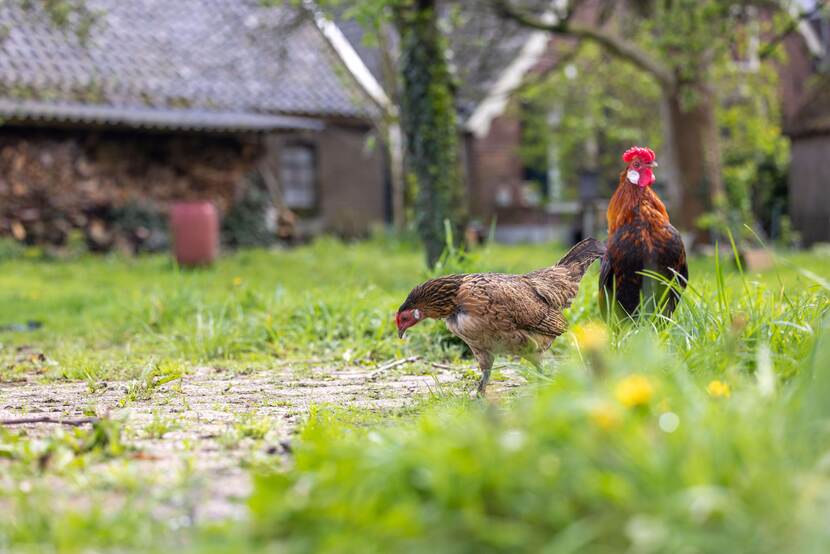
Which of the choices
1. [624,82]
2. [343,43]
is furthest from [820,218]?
[343,43]

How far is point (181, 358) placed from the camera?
17.9 feet

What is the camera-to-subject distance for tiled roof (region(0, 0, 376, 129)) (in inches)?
571

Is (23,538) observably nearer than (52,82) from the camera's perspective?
Yes

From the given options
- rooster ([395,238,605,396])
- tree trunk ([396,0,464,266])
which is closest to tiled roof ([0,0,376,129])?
tree trunk ([396,0,464,266])

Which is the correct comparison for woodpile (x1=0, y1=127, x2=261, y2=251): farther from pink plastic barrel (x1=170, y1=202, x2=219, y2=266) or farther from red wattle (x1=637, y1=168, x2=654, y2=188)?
red wattle (x1=637, y1=168, x2=654, y2=188)

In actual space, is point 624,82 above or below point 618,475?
above

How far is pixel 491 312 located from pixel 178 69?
1448 cm

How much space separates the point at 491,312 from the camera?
390 cm

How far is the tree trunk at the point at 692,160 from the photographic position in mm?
13070

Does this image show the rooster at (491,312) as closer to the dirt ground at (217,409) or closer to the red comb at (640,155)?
the dirt ground at (217,409)

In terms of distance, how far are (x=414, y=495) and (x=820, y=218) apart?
17470 millimetres

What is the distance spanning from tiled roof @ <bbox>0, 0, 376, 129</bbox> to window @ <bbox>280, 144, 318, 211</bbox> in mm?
1968

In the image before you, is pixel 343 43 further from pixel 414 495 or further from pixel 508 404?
pixel 414 495

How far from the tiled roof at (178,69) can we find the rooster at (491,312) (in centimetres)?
944
